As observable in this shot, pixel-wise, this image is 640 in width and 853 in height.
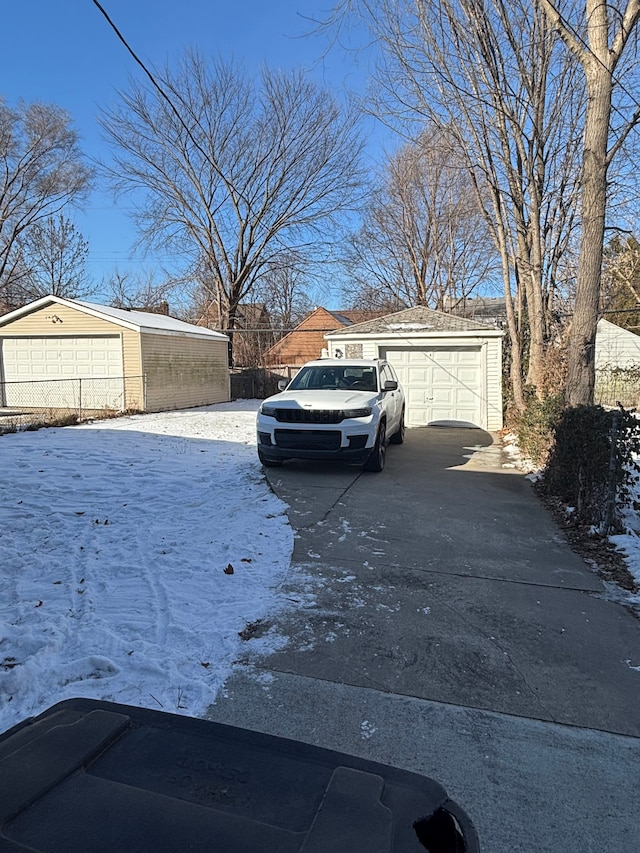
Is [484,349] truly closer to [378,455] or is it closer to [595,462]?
[378,455]

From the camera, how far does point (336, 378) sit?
951 centimetres

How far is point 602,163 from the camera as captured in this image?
24.5 feet

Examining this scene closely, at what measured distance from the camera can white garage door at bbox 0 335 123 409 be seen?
17047 mm

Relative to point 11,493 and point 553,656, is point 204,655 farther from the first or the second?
point 11,493

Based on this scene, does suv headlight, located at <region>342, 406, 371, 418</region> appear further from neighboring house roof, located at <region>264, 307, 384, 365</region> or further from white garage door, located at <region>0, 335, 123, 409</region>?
neighboring house roof, located at <region>264, 307, 384, 365</region>

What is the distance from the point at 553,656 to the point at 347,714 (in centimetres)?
140

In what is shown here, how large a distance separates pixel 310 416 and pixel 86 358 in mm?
11989

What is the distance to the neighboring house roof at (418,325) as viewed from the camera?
1373 cm

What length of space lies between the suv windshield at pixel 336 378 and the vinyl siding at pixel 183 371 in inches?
352

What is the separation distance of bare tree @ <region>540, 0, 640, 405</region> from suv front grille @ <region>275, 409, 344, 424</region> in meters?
3.41

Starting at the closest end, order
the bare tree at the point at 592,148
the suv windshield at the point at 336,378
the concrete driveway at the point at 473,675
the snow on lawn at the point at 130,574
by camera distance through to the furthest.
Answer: the concrete driveway at the point at 473,675 → the snow on lawn at the point at 130,574 → the bare tree at the point at 592,148 → the suv windshield at the point at 336,378

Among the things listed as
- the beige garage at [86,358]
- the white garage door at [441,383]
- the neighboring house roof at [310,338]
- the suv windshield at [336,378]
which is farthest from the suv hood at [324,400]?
the neighboring house roof at [310,338]

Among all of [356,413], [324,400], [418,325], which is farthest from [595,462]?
[418,325]

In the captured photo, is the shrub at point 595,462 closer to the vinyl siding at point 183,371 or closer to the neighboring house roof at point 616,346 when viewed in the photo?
the vinyl siding at point 183,371
